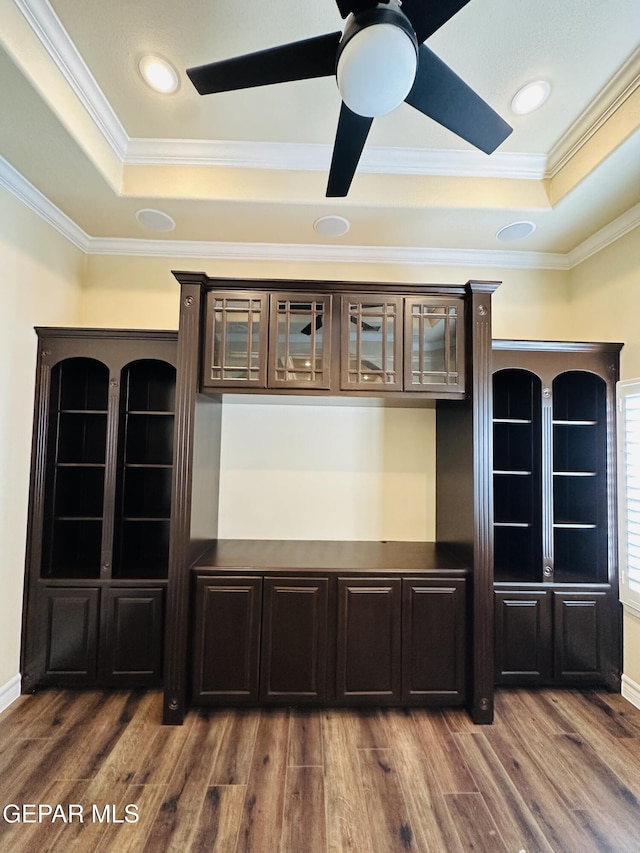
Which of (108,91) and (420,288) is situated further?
(420,288)

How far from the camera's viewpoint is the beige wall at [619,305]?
8.94ft

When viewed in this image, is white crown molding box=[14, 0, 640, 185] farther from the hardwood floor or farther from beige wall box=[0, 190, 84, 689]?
the hardwood floor

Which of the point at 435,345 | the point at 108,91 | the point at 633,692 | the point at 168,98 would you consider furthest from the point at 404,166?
the point at 633,692

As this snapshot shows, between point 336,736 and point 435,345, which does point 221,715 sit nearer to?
point 336,736

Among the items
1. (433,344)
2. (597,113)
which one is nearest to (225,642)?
(433,344)

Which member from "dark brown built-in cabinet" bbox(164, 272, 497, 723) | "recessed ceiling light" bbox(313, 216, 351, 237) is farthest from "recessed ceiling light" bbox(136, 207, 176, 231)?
"recessed ceiling light" bbox(313, 216, 351, 237)

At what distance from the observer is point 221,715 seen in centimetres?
248

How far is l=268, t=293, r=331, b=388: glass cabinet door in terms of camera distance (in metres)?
2.60

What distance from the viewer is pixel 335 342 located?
103 inches

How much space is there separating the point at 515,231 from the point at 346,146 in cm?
182

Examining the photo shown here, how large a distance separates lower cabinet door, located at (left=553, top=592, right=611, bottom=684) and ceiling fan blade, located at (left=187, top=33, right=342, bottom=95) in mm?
3177

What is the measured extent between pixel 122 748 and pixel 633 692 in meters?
3.09

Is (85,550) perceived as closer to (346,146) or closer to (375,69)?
(346,146)

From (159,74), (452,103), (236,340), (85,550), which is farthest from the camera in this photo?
(85,550)
